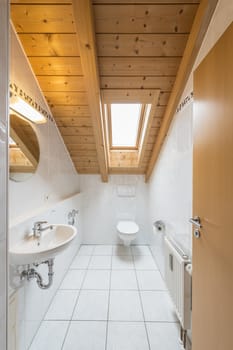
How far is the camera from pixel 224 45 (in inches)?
33.4

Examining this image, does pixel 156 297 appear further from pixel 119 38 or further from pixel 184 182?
pixel 119 38

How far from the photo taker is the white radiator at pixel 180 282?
1.33 m

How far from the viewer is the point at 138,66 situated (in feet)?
5.07

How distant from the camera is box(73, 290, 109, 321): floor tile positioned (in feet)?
5.38

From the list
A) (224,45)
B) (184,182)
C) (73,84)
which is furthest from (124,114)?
(224,45)

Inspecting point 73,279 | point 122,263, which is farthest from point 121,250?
point 73,279

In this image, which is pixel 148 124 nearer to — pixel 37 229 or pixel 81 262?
pixel 37 229

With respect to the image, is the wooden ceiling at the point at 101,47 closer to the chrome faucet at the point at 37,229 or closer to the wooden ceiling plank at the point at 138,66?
the wooden ceiling plank at the point at 138,66

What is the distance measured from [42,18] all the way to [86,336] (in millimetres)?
2344

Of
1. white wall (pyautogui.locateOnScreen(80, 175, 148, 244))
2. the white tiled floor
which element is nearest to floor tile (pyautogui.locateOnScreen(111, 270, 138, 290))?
the white tiled floor

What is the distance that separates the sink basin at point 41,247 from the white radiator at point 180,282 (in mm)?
848

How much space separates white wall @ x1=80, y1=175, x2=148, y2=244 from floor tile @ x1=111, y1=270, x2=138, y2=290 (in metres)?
0.96

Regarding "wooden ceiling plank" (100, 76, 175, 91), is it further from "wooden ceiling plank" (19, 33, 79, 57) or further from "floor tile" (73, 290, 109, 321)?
"floor tile" (73, 290, 109, 321)

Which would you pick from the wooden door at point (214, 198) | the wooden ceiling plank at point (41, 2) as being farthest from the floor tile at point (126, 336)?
the wooden ceiling plank at point (41, 2)
